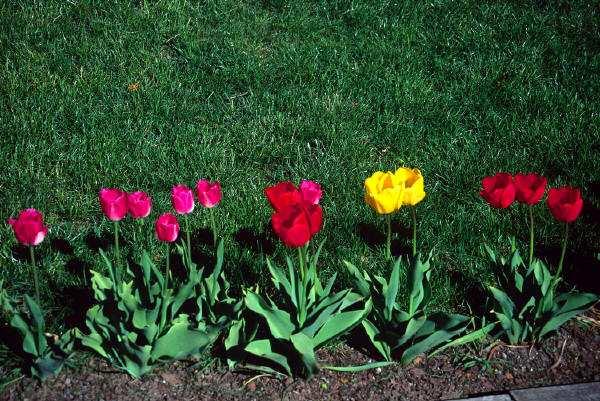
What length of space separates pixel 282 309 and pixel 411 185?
0.63m

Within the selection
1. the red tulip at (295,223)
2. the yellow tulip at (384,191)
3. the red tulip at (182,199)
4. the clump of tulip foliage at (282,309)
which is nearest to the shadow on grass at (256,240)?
the clump of tulip foliage at (282,309)

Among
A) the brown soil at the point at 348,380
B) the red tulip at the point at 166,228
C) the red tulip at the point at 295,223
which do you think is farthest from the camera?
the brown soil at the point at 348,380

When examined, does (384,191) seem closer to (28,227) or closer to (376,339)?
(376,339)

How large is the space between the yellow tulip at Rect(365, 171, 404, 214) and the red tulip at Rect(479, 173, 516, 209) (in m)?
0.29

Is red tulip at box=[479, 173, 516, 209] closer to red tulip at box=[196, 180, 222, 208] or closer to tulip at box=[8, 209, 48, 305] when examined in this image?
red tulip at box=[196, 180, 222, 208]

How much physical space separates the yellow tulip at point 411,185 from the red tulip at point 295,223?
0.40 m

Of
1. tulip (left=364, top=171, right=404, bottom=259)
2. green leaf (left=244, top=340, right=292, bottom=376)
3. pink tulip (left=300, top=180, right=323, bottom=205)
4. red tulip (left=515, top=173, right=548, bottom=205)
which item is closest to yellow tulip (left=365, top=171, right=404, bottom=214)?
tulip (left=364, top=171, right=404, bottom=259)

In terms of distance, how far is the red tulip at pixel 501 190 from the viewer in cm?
226

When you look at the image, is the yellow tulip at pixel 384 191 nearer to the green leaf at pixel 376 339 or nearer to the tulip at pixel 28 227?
the green leaf at pixel 376 339

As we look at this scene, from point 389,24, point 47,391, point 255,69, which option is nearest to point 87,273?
point 47,391

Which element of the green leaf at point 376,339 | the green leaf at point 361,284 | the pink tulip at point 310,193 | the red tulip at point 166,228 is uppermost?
the pink tulip at point 310,193

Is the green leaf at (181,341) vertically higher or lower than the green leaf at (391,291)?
lower

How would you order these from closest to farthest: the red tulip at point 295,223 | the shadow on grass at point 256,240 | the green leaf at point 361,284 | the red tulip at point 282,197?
the red tulip at point 295,223 → the red tulip at point 282,197 → the green leaf at point 361,284 → the shadow on grass at point 256,240

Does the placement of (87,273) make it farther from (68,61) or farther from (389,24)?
(389,24)
